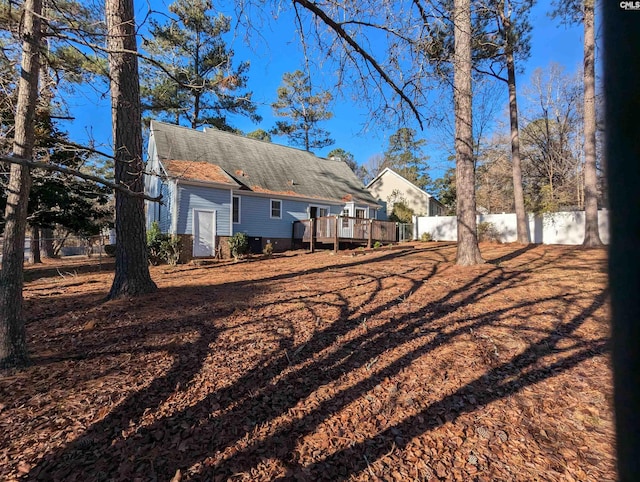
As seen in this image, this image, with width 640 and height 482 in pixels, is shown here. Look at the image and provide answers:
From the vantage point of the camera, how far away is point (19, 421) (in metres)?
2.54

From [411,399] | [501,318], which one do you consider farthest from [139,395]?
[501,318]

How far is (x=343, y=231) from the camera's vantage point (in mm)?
17234

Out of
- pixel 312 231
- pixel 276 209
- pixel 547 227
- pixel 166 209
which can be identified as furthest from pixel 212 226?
pixel 547 227

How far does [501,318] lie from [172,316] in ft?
15.0

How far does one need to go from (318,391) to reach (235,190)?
43.5 feet

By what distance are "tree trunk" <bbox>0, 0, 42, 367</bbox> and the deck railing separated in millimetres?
11837

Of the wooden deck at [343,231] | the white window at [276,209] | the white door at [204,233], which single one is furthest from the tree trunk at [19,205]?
the white window at [276,209]

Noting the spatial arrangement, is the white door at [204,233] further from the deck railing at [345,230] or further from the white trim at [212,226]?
→ the deck railing at [345,230]

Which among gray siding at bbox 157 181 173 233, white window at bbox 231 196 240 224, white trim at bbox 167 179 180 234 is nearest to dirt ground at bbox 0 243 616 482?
white trim at bbox 167 179 180 234

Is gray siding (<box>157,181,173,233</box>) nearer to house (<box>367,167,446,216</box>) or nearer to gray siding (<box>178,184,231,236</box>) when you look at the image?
gray siding (<box>178,184,231,236</box>)

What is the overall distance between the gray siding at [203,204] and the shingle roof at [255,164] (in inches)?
23.5

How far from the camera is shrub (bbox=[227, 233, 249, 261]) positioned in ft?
45.1

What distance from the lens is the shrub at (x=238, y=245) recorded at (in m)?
13.7

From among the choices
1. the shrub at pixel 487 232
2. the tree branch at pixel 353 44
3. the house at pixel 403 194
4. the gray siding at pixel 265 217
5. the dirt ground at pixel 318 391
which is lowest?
the dirt ground at pixel 318 391
